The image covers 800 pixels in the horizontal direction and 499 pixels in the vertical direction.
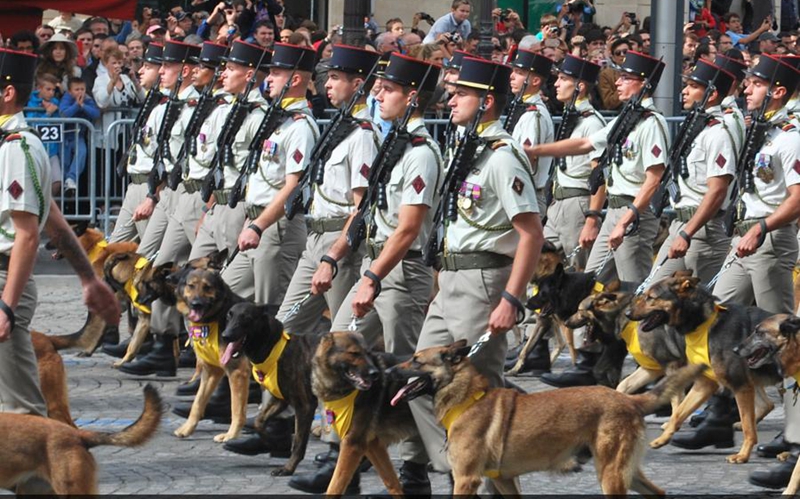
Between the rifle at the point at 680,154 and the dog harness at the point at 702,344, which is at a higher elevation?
the rifle at the point at 680,154

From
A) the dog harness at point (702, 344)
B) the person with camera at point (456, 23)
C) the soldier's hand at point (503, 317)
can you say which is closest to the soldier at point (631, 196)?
the dog harness at point (702, 344)

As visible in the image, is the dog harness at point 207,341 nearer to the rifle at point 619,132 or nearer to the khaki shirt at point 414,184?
the khaki shirt at point 414,184

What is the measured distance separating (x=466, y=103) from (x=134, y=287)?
460 cm

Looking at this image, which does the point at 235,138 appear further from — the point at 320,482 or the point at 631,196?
the point at 320,482

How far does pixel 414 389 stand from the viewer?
733 centimetres

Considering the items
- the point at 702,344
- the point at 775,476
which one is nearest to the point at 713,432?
the point at 702,344

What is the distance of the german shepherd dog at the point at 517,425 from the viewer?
7246 mm

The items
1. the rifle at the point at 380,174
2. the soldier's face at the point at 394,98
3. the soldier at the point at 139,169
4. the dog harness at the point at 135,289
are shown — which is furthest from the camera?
the soldier at the point at 139,169

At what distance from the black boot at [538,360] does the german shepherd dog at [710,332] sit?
229cm

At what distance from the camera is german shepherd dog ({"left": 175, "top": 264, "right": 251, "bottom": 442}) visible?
374 inches

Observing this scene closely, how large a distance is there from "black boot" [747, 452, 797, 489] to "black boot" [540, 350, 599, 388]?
2740mm

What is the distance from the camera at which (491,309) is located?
24.9ft

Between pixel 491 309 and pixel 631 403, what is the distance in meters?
0.76

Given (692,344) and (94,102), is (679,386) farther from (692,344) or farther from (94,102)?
(94,102)
